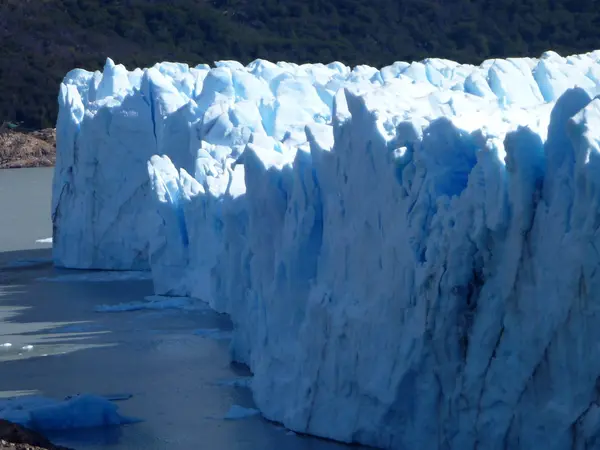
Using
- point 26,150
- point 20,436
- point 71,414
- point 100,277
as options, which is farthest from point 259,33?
point 20,436

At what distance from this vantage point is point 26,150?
3397cm

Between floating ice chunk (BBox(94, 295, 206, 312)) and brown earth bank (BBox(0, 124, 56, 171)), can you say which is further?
brown earth bank (BBox(0, 124, 56, 171))

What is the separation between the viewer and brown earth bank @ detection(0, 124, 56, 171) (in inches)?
1321

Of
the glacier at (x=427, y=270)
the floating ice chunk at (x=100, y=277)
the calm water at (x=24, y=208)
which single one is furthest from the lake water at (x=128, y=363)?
the calm water at (x=24, y=208)

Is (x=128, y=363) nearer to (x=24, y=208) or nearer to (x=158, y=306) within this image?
(x=158, y=306)

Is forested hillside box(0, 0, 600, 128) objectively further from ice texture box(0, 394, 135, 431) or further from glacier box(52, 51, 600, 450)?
ice texture box(0, 394, 135, 431)

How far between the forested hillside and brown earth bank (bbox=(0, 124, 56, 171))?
193 centimetres

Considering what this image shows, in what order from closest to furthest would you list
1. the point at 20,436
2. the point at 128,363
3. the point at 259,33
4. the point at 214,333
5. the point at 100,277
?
1. the point at 20,436
2. the point at 128,363
3. the point at 214,333
4. the point at 100,277
5. the point at 259,33

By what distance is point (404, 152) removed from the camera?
7.19 m

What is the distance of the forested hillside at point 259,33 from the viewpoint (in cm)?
3694

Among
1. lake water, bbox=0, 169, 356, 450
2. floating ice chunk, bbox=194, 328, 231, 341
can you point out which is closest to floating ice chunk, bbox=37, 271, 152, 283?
lake water, bbox=0, 169, 356, 450

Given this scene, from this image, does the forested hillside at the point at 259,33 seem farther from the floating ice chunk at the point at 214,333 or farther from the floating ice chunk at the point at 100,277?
the floating ice chunk at the point at 214,333

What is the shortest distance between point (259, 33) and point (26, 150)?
30.3ft

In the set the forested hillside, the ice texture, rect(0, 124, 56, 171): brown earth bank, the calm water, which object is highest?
the forested hillside
